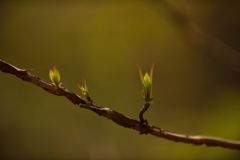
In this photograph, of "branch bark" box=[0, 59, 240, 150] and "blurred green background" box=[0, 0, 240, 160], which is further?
"blurred green background" box=[0, 0, 240, 160]

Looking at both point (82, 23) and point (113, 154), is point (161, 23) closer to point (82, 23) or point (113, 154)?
point (82, 23)

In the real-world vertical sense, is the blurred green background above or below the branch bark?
above

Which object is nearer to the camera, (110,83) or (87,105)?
(87,105)

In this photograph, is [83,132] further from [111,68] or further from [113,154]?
[111,68]

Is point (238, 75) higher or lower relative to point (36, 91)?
higher

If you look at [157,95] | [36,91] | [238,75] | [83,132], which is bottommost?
[83,132]

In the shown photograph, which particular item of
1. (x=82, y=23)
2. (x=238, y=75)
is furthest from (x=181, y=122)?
(x=82, y=23)

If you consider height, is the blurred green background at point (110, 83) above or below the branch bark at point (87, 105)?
above

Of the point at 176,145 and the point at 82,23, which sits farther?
the point at 82,23

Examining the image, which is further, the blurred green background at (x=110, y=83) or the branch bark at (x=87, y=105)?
the blurred green background at (x=110, y=83)

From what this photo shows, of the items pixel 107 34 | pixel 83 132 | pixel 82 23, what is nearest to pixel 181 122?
pixel 83 132
